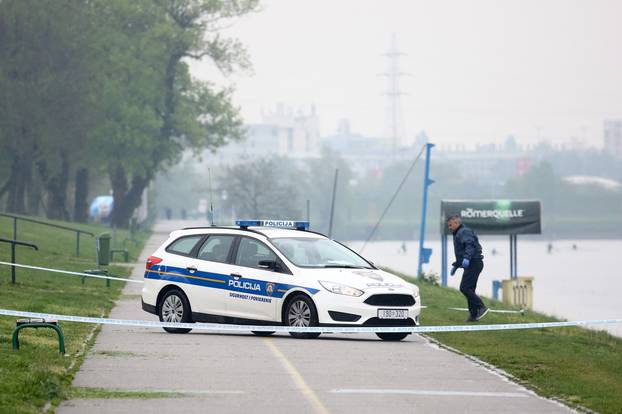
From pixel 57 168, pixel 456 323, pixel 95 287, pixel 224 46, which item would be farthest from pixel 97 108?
pixel 456 323

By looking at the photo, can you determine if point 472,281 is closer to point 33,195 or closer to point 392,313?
point 392,313

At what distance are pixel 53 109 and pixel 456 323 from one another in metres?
47.4

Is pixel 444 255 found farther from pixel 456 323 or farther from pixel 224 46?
pixel 224 46

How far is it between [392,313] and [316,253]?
64.4 inches

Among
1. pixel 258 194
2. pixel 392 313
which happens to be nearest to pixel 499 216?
pixel 392 313

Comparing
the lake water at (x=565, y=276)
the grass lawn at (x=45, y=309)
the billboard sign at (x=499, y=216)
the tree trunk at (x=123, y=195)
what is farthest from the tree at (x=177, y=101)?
the billboard sign at (x=499, y=216)

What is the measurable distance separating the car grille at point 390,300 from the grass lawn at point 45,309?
3679mm

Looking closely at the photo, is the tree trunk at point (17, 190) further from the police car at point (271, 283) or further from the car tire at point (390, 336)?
the car tire at point (390, 336)

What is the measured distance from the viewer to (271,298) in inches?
777

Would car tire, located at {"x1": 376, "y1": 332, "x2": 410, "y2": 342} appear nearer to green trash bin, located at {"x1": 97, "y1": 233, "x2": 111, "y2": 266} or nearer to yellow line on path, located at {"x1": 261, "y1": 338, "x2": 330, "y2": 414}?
yellow line on path, located at {"x1": 261, "y1": 338, "x2": 330, "y2": 414}

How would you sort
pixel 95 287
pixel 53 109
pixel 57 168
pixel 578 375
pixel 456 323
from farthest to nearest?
pixel 57 168 → pixel 53 109 → pixel 95 287 → pixel 456 323 → pixel 578 375

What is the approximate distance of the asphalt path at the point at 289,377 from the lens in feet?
41.5

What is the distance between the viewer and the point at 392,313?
19.5 m

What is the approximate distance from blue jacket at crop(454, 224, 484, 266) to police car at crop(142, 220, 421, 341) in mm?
2609
